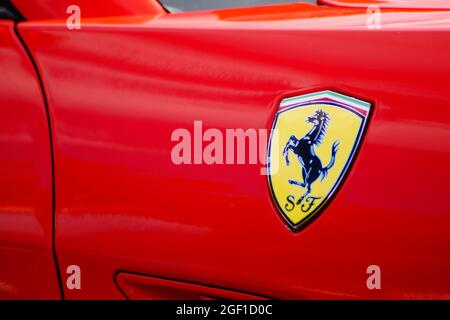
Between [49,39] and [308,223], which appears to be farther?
[49,39]

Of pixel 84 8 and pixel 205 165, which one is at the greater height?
pixel 84 8

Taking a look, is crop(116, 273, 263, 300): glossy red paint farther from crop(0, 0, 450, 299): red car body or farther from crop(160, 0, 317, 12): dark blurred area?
crop(160, 0, 317, 12): dark blurred area

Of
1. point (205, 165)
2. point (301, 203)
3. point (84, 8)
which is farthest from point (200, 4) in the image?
point (301, 203)

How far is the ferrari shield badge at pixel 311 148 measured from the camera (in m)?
1.01

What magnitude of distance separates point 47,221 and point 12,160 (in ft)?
0.47

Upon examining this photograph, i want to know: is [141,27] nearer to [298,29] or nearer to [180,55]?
[180,55]

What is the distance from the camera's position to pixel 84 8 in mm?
1221

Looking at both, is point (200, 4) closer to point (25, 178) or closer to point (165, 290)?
point (25, 178)

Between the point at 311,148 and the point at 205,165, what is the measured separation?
20cm

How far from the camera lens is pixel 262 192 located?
103cm

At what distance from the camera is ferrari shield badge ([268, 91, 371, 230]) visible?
1013 millimetres

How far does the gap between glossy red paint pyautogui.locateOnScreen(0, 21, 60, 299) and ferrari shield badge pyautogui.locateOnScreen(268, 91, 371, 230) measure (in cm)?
46

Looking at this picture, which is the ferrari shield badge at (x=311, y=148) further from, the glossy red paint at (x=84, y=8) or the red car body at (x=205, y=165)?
the glossy red paint at (x=84, y=8)
